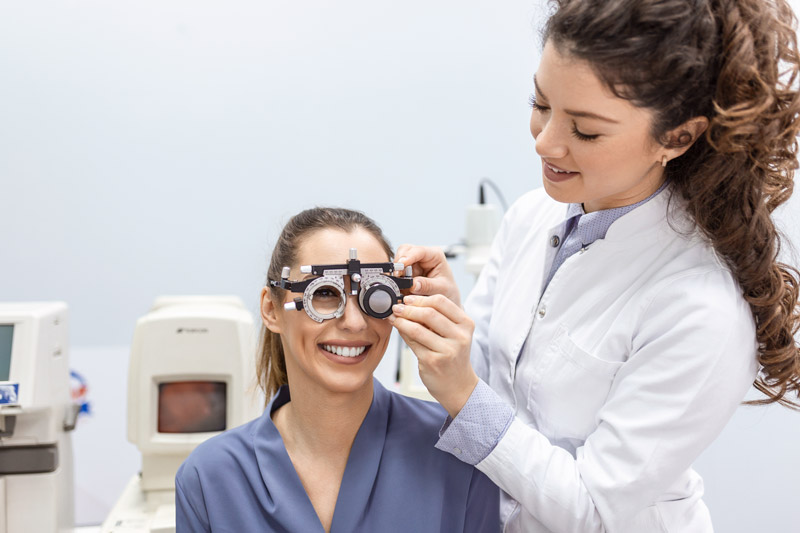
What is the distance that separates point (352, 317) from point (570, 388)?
38 cm

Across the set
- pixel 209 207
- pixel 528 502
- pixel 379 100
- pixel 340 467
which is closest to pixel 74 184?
pixel 209 207

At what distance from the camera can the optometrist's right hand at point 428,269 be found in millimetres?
1273

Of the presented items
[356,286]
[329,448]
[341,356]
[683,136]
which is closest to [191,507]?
[329,448]

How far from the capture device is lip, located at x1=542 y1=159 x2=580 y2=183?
1079 mm

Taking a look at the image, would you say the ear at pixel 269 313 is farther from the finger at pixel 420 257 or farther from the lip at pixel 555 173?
the lip at pixel 555 173

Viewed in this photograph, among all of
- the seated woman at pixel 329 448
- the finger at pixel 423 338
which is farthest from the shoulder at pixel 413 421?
the finger at pixel 423 338

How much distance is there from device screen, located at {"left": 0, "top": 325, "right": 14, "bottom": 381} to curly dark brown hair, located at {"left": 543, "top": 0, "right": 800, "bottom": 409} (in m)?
1.50

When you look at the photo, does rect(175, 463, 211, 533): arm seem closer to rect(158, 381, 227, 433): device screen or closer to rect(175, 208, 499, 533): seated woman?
rect(175, 208, 499, 533): seated woman

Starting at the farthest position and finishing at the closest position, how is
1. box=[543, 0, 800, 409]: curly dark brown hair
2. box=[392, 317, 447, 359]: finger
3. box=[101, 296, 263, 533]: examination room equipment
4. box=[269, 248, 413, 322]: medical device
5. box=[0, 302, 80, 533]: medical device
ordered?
1. box=[101, 296, 263, 533]: examination room equipment
2. box=[0, 302, 80, 533]: medical device
3. box=[269, 248, 413, 322]: medical device
4. box=[392, 317, 447, 359]: finger
5. box=[543, 0, 800, 409]: curly dark brown hair

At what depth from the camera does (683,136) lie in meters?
1.04

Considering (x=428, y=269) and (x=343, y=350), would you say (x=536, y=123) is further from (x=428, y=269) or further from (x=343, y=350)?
(x=343, y=350)

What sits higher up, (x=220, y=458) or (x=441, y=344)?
(x=441, y=344)

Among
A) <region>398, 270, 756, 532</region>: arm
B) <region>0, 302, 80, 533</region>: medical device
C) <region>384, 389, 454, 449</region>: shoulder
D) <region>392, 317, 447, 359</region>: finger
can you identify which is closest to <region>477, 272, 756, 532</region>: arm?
<region>398, 270, 756, 532</region>: arm

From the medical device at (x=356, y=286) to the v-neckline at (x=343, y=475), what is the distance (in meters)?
0.27
